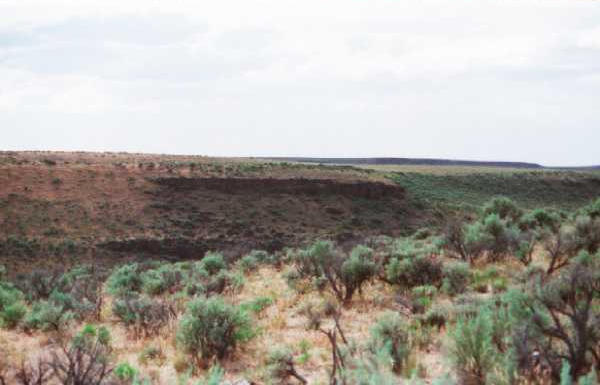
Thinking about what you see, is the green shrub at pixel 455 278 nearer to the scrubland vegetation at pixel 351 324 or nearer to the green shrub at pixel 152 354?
the scrubland vegetation at pixel 351 324

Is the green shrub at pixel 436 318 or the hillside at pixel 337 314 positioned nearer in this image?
the hillside at pixel 337 314

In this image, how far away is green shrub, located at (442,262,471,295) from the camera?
9.83 m

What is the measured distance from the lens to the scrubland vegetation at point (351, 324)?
548cm

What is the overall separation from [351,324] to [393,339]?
6.74 ft

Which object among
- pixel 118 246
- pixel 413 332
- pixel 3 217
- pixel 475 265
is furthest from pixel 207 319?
pixel 3 217

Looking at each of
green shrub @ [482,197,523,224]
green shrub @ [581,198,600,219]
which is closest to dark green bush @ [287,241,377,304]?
green shrub @ [581,198,600,219]

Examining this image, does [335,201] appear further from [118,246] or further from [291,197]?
[118,246]

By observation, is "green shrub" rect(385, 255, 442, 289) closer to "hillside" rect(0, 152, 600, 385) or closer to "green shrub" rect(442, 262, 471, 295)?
"hillside" rect(0, 152, 600, 385)

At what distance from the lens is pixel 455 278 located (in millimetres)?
10125

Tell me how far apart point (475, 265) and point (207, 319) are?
707 cm

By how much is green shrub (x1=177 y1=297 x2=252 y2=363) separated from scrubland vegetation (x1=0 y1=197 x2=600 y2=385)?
18mm

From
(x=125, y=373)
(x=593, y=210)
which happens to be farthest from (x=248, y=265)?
(x=125, y=373)

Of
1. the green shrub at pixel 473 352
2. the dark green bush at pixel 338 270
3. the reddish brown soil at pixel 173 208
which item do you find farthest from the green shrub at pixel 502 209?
the reddish brown soil at pixel 173 208

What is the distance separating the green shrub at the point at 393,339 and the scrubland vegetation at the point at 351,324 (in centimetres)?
2
